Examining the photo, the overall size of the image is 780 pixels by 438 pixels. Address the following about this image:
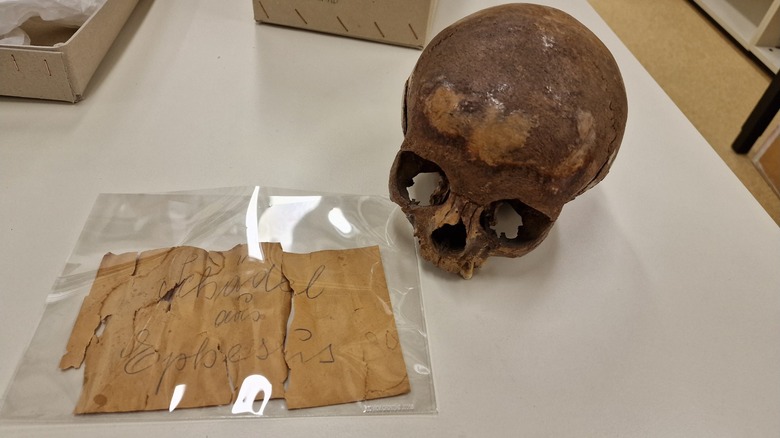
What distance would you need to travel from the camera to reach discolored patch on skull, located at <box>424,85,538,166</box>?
782 mm

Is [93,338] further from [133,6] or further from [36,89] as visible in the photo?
[133,6]

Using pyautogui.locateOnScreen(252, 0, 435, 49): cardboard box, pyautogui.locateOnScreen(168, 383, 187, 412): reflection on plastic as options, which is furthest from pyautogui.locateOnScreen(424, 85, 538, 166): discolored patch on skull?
pyautogui.locateOnScreen(252, 0, 435, 49): cardboard box

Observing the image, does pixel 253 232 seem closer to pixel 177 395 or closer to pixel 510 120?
pixel 177 395

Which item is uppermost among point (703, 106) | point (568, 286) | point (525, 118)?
point (525, 118)

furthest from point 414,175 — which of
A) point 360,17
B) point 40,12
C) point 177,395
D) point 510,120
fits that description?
point 40,12

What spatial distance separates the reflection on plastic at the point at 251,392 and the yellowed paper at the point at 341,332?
0.03m

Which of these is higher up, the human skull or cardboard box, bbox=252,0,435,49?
the human skull

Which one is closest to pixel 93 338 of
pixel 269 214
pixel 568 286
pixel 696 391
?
pixel 269 214

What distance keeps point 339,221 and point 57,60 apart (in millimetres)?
635

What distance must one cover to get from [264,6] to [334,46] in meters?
0.20

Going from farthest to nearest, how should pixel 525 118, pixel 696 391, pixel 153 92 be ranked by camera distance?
pixel 153 92
pixel 696 391
pixel 525 118

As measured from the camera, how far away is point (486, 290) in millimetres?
973

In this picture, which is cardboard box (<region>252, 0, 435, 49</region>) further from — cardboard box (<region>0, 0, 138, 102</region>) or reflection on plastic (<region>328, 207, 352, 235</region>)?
reflection on plastic (<region>328, 207, 352, 235</region>)

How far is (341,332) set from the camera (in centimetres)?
88
